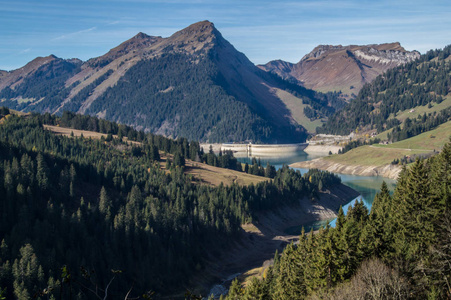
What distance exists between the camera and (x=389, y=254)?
51156mm

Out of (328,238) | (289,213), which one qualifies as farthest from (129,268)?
(289,213)

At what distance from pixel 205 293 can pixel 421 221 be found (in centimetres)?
5703

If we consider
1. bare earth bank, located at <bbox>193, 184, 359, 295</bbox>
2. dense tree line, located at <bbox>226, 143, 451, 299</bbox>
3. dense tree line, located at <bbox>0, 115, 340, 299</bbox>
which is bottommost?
bare earth bank, located at <bbox>193, 184, 359, 295</bbox>

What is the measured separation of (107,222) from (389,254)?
67080 millimetres

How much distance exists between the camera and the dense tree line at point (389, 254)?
142 feet

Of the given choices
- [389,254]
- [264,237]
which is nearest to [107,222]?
[264,237]

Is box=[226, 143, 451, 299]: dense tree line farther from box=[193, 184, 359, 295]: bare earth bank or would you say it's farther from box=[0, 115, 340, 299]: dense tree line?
box=[193, 184, 359, 295]: bare earth bank

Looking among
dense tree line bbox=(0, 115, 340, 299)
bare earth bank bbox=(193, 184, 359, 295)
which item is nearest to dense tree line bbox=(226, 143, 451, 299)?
dense tree line bbox=(0, 115, 340, 299)

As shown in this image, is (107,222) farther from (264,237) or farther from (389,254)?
(389,254)

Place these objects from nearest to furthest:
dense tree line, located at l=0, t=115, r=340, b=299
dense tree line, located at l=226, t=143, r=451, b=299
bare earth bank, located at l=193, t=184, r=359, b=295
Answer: dense tree line, located at l=226, t=143, r=451, b=299 < dense tree line, located at l=0, t=115, r=340, b=299 < bare earth bank, located at l=193, t=184, r=359, b=295

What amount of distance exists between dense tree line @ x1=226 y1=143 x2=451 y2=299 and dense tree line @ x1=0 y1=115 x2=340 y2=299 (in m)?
24.4

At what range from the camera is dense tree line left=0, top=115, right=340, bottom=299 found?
258 ft

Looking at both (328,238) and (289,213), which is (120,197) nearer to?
(289,213)

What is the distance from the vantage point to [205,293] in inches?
3802
